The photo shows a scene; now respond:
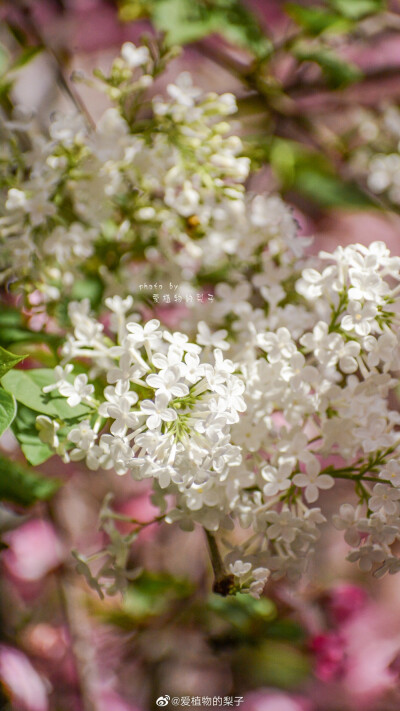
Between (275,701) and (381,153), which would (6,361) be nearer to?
(275,701)

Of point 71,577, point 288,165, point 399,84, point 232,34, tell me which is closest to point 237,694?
point 71,577

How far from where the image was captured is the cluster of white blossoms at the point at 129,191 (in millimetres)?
619

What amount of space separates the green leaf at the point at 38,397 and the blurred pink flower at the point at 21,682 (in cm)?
49

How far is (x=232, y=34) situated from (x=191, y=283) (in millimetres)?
399

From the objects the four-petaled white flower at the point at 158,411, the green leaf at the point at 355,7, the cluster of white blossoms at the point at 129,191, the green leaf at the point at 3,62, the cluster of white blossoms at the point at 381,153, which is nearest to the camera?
the four-petaled white flower at the point at 158,411

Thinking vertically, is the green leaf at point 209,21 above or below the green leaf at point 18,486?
above

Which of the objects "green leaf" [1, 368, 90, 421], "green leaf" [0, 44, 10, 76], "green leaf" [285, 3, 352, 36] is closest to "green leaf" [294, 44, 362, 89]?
"green leaf" [285, 3, 352, 36]

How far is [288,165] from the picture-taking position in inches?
36.6

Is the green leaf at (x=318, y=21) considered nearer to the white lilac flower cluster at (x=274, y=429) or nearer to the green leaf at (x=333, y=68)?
the green leaf at (x=333, y=68)

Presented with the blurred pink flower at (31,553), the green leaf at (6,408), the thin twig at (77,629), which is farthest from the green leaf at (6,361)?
the blurred pink flower at (31,553)

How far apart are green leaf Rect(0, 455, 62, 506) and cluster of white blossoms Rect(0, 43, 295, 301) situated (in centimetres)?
20

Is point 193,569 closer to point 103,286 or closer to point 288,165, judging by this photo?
point 103,286

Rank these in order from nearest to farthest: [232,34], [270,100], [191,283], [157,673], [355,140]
A: [191,283] < [232,34] < [157,673] < [270,100] < [355,140]

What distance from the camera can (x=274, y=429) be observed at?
532mm
